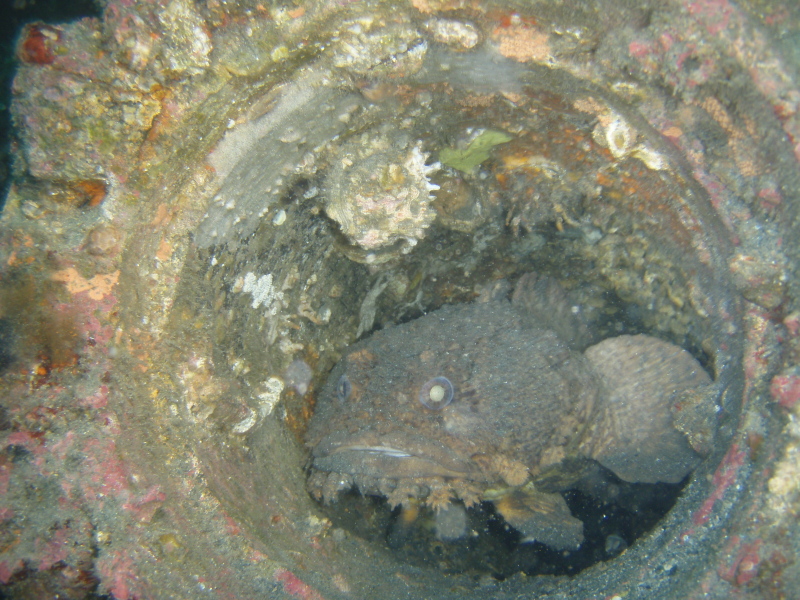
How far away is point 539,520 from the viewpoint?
3.69 metres

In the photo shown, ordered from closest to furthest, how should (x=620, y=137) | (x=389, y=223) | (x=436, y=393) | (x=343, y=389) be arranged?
(x=620, y=137), (x=389, y=223), (x=436, y=393), (x=343, y=389)

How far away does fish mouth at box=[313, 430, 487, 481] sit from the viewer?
3.27 meters

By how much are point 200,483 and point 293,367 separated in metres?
1.43

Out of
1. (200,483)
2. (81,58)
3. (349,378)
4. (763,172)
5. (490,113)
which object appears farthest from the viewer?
(349,378)

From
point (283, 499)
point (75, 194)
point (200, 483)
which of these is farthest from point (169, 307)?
point (283, 499)

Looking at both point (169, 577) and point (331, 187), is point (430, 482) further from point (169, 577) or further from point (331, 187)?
point (331, 187)

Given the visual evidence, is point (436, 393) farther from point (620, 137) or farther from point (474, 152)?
point (620, 137)

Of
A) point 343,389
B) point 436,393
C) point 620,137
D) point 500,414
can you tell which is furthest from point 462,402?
point 620,137

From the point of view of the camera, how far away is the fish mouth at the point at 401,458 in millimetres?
3266

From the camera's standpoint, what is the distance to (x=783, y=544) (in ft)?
6.81

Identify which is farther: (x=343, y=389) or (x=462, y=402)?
(x=343, y=389)

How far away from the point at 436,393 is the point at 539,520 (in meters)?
1.50

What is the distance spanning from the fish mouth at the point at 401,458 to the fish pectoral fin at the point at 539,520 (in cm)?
67

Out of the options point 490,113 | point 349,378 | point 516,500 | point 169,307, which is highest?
point 490,113
